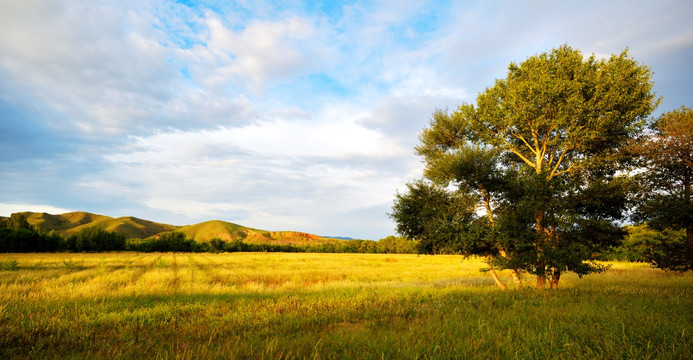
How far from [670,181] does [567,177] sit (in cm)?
474

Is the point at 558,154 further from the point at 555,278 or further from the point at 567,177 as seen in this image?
the point at 555,278

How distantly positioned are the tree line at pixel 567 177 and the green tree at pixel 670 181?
5 centimetres

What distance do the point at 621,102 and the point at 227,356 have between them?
17.8 m

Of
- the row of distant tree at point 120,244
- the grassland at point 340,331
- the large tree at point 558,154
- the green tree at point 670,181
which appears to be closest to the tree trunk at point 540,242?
the large tree at point 558,154

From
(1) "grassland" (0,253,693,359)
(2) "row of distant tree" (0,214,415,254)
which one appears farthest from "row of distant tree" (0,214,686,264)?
(1) "grassland" (0,253,693,359)

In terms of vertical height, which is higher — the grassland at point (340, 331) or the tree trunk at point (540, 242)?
the tree trunk at point (540, 242)

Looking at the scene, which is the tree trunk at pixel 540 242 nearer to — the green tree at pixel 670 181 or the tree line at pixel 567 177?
the tree line at pixel 567 177

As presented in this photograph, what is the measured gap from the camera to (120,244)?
4087 inches

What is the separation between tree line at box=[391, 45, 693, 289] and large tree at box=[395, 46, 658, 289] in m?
0.05

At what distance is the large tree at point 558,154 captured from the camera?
12102mm

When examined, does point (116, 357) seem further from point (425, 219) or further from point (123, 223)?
point (123, 223)

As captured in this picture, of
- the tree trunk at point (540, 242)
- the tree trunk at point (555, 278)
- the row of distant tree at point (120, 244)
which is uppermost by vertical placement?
the tree trunk at point (540, 242)

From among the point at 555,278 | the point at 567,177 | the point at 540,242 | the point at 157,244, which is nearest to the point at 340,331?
the point at 540,242

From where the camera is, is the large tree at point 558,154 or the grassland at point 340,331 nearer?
the grassland at point 340,331
